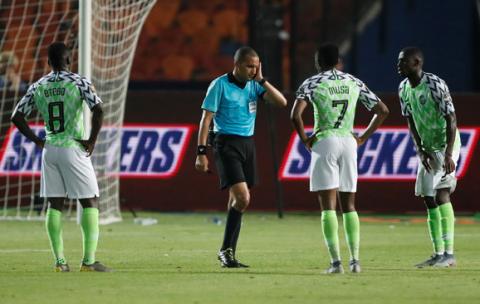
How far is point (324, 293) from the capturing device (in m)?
11.4

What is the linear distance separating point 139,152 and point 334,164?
10.6 metres

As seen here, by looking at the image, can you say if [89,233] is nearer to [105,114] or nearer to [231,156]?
[231,156]

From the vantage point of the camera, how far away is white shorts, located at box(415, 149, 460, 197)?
14.0 m

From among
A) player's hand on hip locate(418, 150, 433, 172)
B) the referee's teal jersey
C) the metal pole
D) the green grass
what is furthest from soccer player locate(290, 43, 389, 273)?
the metal pole

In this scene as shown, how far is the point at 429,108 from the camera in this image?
13.9 metres

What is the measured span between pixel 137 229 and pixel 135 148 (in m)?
3.52

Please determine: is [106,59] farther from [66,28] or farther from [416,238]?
[416,238]

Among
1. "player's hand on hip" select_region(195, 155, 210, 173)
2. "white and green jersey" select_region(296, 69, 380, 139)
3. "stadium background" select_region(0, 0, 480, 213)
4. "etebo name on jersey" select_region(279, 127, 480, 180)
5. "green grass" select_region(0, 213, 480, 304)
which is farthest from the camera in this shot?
"stadium background" select_region(0, 0, 480, 213)

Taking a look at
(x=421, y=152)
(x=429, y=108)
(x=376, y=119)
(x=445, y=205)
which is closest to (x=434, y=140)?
(x=421, y=152)

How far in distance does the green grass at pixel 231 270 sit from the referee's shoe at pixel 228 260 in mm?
189

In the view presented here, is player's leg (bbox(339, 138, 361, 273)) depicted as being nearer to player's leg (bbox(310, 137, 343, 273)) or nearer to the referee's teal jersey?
player's leg (bbox(310, 137, 343, 273))

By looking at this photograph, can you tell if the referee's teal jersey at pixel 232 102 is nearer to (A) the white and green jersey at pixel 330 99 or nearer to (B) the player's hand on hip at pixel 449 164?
(A) the white and green jersey at pixel 330 99

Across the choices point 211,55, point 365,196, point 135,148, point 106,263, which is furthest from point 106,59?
point 211,55

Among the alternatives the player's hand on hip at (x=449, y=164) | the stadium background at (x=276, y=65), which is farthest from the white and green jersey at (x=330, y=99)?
the stadium background at (x=276, y=65)
